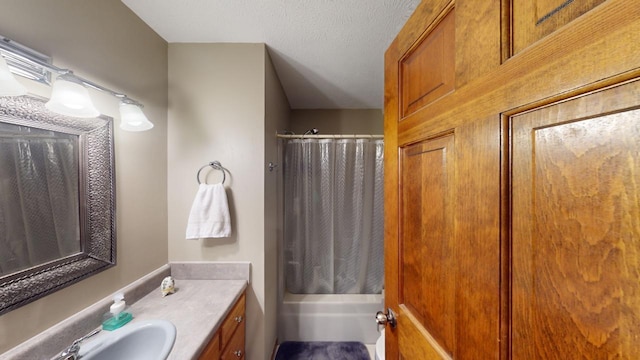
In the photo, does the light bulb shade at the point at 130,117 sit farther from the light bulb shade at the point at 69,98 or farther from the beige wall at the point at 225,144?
the beige wall at the point at 225,144

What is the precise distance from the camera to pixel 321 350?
1849mm

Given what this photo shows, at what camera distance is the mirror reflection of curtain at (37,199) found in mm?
718

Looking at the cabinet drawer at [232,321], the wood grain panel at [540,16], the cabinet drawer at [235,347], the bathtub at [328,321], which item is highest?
the wood grain panel at [540,16]

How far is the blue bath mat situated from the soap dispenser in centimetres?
126

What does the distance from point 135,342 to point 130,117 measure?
1.01 metres

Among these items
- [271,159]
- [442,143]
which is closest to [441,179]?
[442,143]

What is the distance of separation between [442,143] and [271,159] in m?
1.29

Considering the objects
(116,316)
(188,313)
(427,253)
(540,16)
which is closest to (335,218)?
(188,313)

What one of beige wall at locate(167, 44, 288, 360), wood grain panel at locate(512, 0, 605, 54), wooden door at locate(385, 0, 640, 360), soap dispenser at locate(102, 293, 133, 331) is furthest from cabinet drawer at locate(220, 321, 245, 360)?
wood grain panel at locate(512, 0, 605, 54)

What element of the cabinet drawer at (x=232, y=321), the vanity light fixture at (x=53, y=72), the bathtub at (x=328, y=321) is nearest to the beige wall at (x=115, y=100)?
the vanity light fixture at (x=53, y=72)

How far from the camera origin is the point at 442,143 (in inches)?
23.8

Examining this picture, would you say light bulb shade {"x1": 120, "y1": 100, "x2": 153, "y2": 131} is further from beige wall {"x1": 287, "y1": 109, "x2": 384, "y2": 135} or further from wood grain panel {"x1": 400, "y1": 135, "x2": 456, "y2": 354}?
beige wall {"x1": 287, "y1": 109, "x2": 384, "y2": 135}

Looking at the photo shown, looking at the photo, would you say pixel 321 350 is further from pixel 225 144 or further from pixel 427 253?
pixel 225 144

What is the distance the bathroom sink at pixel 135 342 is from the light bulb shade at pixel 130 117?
35.8 inches
